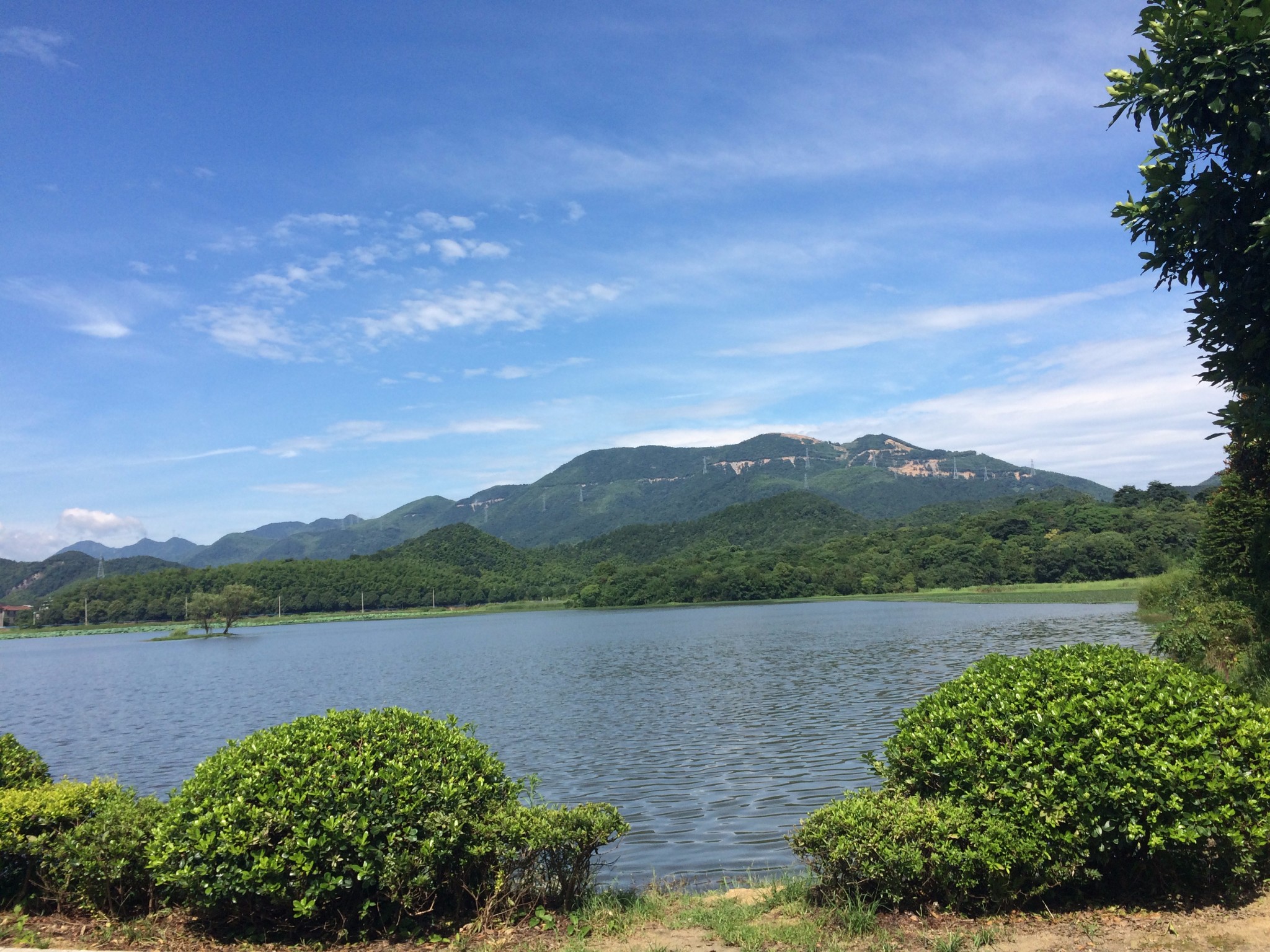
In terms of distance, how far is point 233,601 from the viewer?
115 meters

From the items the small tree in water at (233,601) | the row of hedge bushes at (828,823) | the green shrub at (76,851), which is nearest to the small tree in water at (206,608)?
the small tree in water at (233,601)

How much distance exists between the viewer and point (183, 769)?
22359mm

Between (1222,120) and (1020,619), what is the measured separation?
56745 mm

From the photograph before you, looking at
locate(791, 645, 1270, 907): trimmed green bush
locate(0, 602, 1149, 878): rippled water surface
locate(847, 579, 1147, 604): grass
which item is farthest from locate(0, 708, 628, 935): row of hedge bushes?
locate(847, 579, 1147, 604): grass

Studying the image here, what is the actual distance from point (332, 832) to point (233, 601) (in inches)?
4792

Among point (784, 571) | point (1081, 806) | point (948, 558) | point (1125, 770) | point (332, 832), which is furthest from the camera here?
point (784, 571)

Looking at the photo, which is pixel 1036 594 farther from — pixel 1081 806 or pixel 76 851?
pixel 76 851

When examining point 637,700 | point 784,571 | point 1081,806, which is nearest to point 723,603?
point 784,571

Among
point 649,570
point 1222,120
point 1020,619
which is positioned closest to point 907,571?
point 649,570

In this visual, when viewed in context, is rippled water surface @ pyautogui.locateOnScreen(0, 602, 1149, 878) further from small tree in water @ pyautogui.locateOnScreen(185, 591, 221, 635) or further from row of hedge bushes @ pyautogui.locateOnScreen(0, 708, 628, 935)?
small tree in water @ pyautogui.locateOnScreen(185, 591, 221, 635)

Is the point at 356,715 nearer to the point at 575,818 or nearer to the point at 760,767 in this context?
the point at 575,818

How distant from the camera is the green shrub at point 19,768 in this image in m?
8.84

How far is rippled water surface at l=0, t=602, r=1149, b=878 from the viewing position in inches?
648

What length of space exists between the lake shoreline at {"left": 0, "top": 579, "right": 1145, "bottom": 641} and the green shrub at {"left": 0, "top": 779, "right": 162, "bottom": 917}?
68686mm
